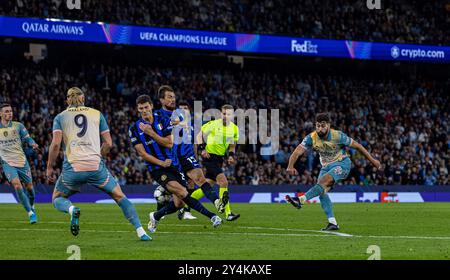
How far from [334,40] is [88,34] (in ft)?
44.1

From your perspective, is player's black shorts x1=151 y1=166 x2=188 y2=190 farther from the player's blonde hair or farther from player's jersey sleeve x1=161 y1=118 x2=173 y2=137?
the player's blonde hair

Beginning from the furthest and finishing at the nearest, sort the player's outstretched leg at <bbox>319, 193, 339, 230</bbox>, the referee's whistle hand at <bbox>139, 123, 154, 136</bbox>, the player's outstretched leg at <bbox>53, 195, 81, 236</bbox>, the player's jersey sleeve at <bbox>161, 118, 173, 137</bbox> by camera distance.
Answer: the player's outstretched leg at <bbox>319, 193, 339, 230</bbox> < the player's jersey sleeve at <bbox>161, 118, 173, 137</bbox> < the referee's whistle hand at <bbox>139, 123, 154, 136</bbox> < the player's outstretched leg at <bbox>53, 195, 81, 236</bbox>

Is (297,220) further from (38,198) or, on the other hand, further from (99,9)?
(99,9)

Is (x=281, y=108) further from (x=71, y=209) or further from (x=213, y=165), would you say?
(x=71, y=209)

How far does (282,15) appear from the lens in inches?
1757

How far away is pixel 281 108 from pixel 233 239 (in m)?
28.2

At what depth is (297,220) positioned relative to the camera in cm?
1988

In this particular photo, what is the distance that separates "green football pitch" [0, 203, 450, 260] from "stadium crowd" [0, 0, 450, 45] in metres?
18.5

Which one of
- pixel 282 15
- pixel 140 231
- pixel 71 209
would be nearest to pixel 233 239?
pixel 140 231

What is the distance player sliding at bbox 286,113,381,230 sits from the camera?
16500 mm

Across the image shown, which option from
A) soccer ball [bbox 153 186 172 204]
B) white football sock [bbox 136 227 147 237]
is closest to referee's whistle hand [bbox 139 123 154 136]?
white football sock [bbox 136 227 147 237]

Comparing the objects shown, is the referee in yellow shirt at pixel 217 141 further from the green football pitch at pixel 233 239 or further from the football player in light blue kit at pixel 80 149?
the football player in light blue kit at pixel 80 149
